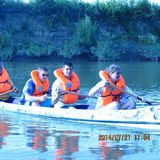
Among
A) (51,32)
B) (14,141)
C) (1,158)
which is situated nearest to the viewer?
(1,158)

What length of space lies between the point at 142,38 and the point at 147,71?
35.2 feet

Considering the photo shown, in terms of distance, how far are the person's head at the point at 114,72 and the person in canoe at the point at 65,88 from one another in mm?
982

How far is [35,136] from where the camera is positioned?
9273mm

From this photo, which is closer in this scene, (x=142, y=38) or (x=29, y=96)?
(x=29, y=96)

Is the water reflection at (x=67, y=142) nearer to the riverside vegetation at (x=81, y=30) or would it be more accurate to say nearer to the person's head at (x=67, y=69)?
the person's head at (x=67, y=69)

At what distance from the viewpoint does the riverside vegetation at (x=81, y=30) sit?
29.8 m

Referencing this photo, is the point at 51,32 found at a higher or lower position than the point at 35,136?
higher

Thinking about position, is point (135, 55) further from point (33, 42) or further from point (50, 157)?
point (50, 157)

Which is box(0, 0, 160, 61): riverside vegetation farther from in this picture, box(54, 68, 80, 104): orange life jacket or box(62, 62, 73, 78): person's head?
box(62, 62, 73, 78): person's head

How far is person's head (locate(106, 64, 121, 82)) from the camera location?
10.1 meters

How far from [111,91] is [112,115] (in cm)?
54

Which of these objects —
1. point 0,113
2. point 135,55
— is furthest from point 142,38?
point 0,113

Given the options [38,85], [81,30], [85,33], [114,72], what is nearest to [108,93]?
[114,72]

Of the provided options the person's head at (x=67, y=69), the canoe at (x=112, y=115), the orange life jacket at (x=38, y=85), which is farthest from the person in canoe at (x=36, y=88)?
the person's head at (x=67, y=69)
